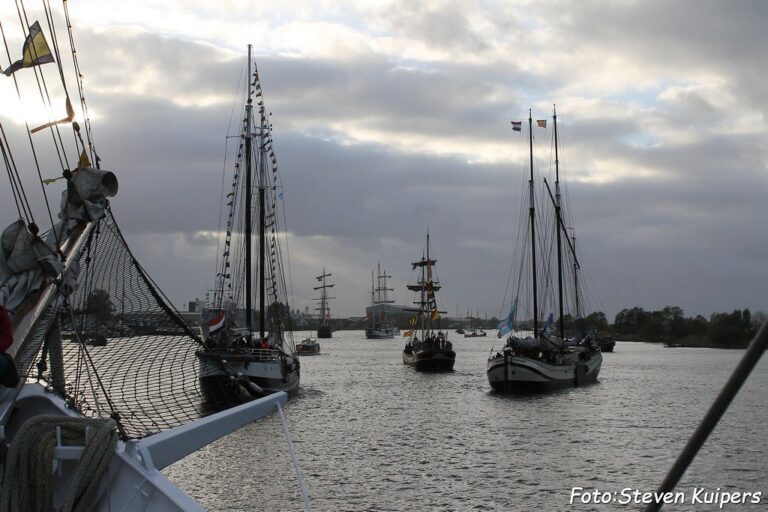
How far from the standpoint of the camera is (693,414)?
130 feet

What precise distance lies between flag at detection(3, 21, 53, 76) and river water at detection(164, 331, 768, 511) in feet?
41.1

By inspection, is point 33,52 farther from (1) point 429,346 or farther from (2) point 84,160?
(1) point 429,346

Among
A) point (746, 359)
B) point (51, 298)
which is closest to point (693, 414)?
point (51, 298)

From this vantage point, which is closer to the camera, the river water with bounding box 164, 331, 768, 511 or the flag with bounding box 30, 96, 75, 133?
the flag with bounding box 30, 96, 75, 133

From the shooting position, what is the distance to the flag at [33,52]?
9164 mm

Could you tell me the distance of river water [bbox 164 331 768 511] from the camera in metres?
20.4

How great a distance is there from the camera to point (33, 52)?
9195 millimetres

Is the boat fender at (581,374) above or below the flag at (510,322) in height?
below

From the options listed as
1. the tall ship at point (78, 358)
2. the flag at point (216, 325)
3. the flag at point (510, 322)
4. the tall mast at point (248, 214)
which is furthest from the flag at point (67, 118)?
the flag at point (510, 322)

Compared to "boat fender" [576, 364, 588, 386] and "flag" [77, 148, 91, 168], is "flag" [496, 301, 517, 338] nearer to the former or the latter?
"boat fender" [576, 364, 588, 386]

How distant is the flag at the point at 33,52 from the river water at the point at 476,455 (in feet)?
41.1

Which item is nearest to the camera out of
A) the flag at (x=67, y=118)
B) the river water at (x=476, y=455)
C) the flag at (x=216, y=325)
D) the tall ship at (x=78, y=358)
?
the tall ship at (x=78, y=358)

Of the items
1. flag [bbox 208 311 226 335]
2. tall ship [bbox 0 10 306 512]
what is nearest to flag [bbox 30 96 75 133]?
tall ship [bbox 0 10 306 512]

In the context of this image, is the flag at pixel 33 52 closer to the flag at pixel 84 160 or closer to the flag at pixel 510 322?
the flag at pixel 84 160
